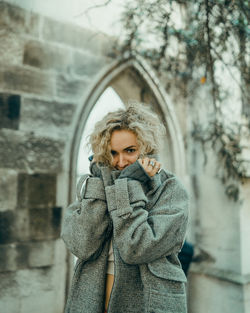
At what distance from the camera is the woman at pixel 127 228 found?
1161 mm

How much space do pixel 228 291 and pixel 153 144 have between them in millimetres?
2259

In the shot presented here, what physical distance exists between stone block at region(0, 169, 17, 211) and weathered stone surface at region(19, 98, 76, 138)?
353mm

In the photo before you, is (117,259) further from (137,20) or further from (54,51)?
(137,20)

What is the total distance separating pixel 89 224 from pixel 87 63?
1787 millimetres

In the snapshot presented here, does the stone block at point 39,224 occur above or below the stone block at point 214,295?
above

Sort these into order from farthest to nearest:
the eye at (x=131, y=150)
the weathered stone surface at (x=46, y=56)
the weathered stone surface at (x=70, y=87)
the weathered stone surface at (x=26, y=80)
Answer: the weathered stone surface at (x=70, y=87), the weathered stone surface at (x=46, y=56), the weathered stone surface at (x=26, y=80), the eye at (x=131, y=150)

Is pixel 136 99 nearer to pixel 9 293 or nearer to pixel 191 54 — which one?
pixel 191 54

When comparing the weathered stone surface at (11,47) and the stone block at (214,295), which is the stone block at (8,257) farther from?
the stone block at (214,295)

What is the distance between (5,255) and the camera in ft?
7.10

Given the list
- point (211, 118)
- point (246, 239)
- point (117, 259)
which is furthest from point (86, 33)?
point (246, 239)

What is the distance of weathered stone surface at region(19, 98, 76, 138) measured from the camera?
231 centimetres

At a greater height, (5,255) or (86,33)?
(86,33)

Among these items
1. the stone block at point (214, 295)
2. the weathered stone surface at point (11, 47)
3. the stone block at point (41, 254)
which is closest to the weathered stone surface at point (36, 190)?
the stone block at point (41, 254)

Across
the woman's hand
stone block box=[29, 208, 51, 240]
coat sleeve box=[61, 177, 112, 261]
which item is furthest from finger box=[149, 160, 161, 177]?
stone block box=[29, 208, 51, 240]
